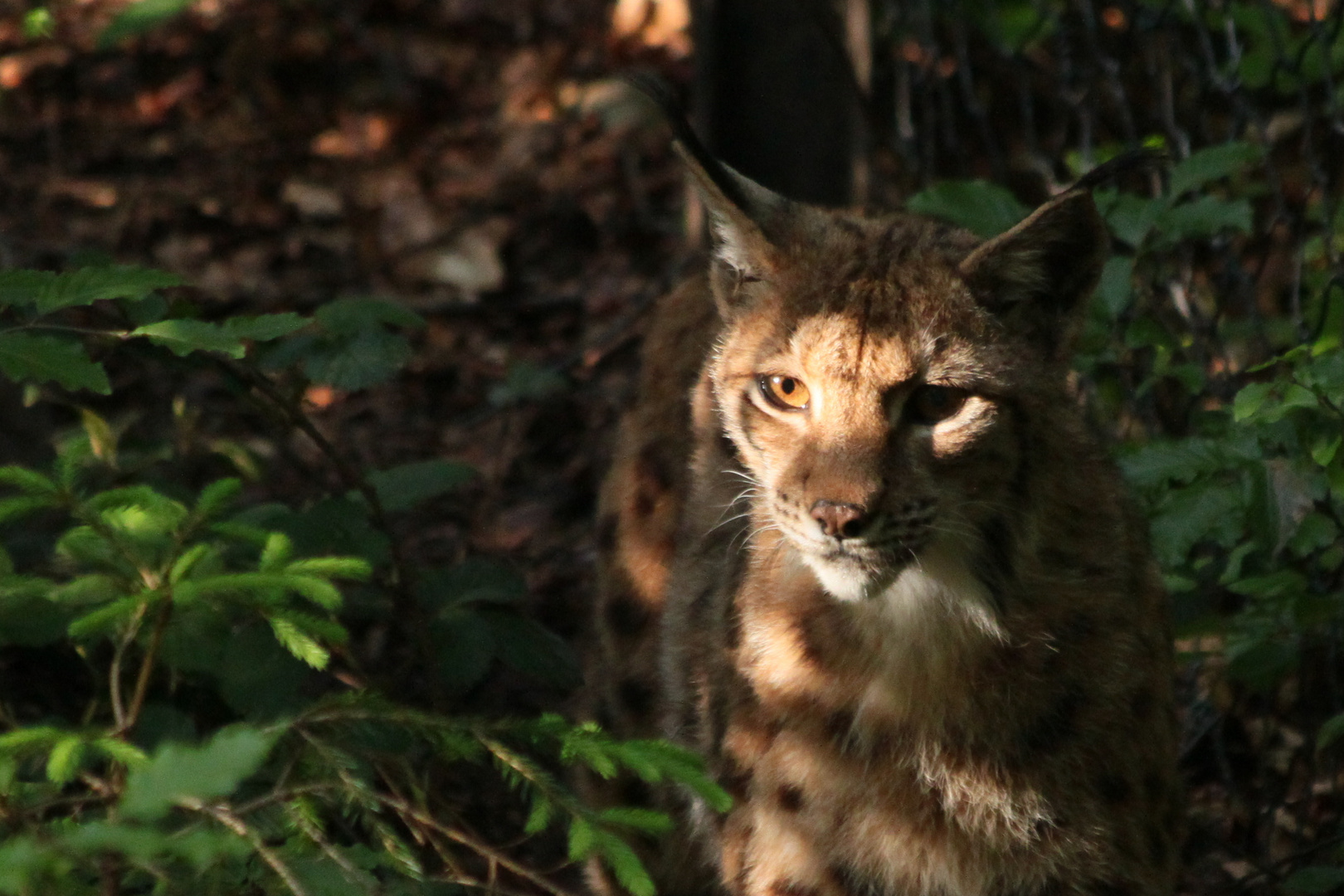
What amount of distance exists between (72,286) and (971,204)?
2101 millimetres

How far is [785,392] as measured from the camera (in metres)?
2.97

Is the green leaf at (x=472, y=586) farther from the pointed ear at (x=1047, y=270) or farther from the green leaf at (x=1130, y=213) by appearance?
the green leaf at (x=1130, y=213)

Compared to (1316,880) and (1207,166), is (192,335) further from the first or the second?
(1316,880)

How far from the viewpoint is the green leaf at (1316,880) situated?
3.35m

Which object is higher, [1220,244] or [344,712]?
[1220,244]

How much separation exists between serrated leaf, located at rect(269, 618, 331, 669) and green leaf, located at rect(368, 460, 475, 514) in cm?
146

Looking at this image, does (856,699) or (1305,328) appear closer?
(856,699)

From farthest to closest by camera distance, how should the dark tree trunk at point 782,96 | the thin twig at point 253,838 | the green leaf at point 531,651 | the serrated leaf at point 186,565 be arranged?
the dark tree trunk at point 782,96 < the green leaf at point 531,651 < the serrated leaf at point 186,565 < the thin twig at point 253,838

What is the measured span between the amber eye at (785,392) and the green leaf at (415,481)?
136 centimetres

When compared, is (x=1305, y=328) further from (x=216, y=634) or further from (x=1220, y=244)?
(x=216, y=634)

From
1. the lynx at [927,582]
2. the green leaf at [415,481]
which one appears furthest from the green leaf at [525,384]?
the lynx at [927,582]

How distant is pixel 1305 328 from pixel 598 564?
6.55 feet

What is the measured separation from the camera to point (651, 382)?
413 cm

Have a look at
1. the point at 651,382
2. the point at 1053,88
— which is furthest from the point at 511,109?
the point at 651,382
